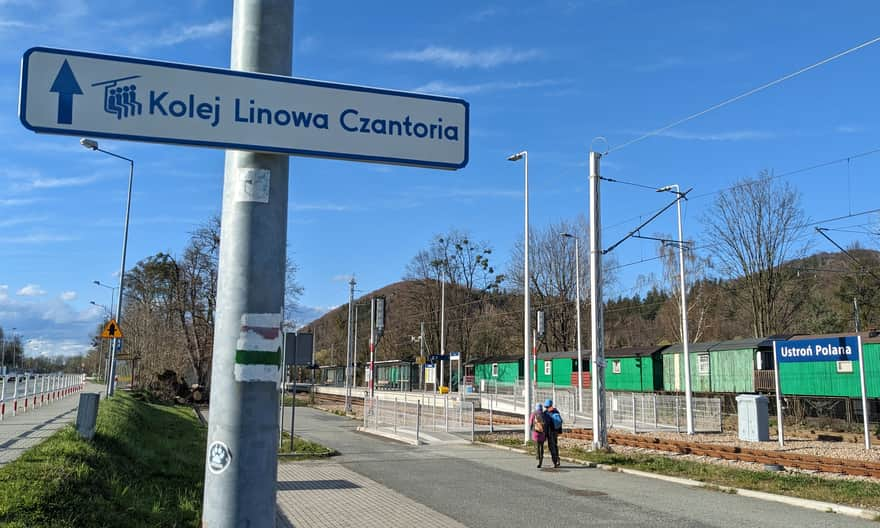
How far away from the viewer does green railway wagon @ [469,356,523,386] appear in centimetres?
5351

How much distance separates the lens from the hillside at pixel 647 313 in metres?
46.3

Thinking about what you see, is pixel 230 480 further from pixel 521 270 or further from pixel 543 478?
pixel 521 270

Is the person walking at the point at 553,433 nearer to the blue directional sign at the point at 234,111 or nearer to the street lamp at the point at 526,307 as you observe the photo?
the street lamp at the point at 526,307

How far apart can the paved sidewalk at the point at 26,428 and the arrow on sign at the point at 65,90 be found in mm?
8249

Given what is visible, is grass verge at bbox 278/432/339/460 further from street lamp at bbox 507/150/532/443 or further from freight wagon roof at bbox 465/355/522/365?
freight wagon roof at bbox 465/355/522/365

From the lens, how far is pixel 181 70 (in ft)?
9.70

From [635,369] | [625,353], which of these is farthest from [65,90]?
[625,353]

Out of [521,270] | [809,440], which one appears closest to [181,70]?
[809,440]

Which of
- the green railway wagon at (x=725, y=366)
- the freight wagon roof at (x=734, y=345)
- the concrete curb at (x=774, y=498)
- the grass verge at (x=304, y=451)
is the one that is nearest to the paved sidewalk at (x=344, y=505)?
the grass verge at (x=304, y=451)

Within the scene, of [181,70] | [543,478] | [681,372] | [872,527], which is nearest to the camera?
[181,70]

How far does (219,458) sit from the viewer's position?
278 centimetres

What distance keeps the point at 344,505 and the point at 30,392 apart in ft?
75.8

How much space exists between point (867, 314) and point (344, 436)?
37.3m

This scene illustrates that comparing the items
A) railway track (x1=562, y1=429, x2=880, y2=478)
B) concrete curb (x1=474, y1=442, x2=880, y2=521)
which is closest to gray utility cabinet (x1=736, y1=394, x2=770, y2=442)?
railway track (x1=562, y1=429, x2=880, y2=478)
